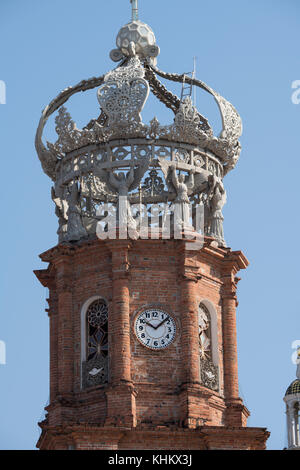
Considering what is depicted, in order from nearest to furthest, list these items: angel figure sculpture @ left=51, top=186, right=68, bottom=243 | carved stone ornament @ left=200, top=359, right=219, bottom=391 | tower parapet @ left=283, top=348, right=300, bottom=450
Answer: carved stone ornament @ left=200, top=359, right=219, bottom=391 < angel figure sculpture @ left=51, top=186, right=68, bottom=243 < tower parapet @ left=283, top=348, right=300, bottom=450

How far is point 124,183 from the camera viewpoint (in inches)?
3698

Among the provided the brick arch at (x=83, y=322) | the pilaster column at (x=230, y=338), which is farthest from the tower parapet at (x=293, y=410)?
the brick arch at (x=83, y=322)

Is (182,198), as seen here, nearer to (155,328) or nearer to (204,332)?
(204,332)

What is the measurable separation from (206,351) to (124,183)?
7489 millimetres

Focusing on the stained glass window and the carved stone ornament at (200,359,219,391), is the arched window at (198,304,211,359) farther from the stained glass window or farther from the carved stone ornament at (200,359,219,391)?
the stained glass window

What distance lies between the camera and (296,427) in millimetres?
109125

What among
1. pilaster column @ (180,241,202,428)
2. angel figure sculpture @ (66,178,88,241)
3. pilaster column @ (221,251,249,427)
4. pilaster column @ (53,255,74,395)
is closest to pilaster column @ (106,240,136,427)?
pilaster column @ (53,255,74,395)

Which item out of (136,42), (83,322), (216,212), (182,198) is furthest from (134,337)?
(136,42)

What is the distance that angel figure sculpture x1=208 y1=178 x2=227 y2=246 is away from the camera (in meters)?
95.7

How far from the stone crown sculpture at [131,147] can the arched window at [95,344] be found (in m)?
3.25

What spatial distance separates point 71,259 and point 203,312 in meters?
5.71

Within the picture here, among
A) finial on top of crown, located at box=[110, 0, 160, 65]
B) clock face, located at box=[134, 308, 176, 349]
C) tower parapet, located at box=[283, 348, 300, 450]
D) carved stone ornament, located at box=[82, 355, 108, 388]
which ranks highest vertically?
finial on top of crown, located at box=[110, 0, 160, 65]

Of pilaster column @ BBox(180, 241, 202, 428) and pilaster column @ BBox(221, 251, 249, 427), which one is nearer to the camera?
pilaster column @ BBox(180, 241, 202, 428)

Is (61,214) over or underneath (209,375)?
over
